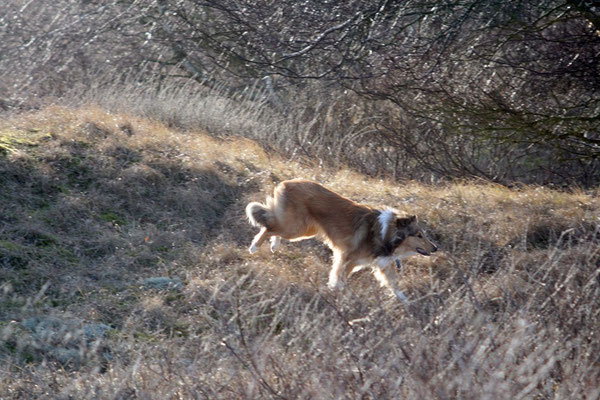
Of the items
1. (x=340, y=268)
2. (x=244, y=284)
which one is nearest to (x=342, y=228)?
(x=340, y=268)

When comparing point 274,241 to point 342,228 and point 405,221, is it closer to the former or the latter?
point 342,228

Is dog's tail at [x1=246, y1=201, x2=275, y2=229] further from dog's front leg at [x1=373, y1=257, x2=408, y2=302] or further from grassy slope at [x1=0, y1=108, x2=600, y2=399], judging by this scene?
dog's front leg at [x1=373, y1=257, x2=408, y2=302]

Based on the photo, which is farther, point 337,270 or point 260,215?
point 260,215

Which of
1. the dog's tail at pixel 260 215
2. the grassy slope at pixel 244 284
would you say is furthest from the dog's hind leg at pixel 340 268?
the dog's tail at pixel 260 215

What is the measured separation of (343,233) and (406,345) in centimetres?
399

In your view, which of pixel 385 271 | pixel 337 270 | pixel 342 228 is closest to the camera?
pixel 337 270

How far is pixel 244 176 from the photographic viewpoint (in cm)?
1091

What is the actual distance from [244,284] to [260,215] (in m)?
1.13

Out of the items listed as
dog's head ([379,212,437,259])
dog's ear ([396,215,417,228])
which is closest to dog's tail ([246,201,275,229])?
dog's head ([379,212,437,259])

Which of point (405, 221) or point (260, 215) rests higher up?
point (405, 221)

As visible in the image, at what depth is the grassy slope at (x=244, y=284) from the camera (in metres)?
4.66

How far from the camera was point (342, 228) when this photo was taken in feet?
28.5

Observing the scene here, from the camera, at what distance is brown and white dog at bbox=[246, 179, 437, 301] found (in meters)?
8.61

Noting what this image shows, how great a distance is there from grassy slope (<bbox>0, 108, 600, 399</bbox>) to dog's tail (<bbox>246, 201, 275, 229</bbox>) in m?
0.37
